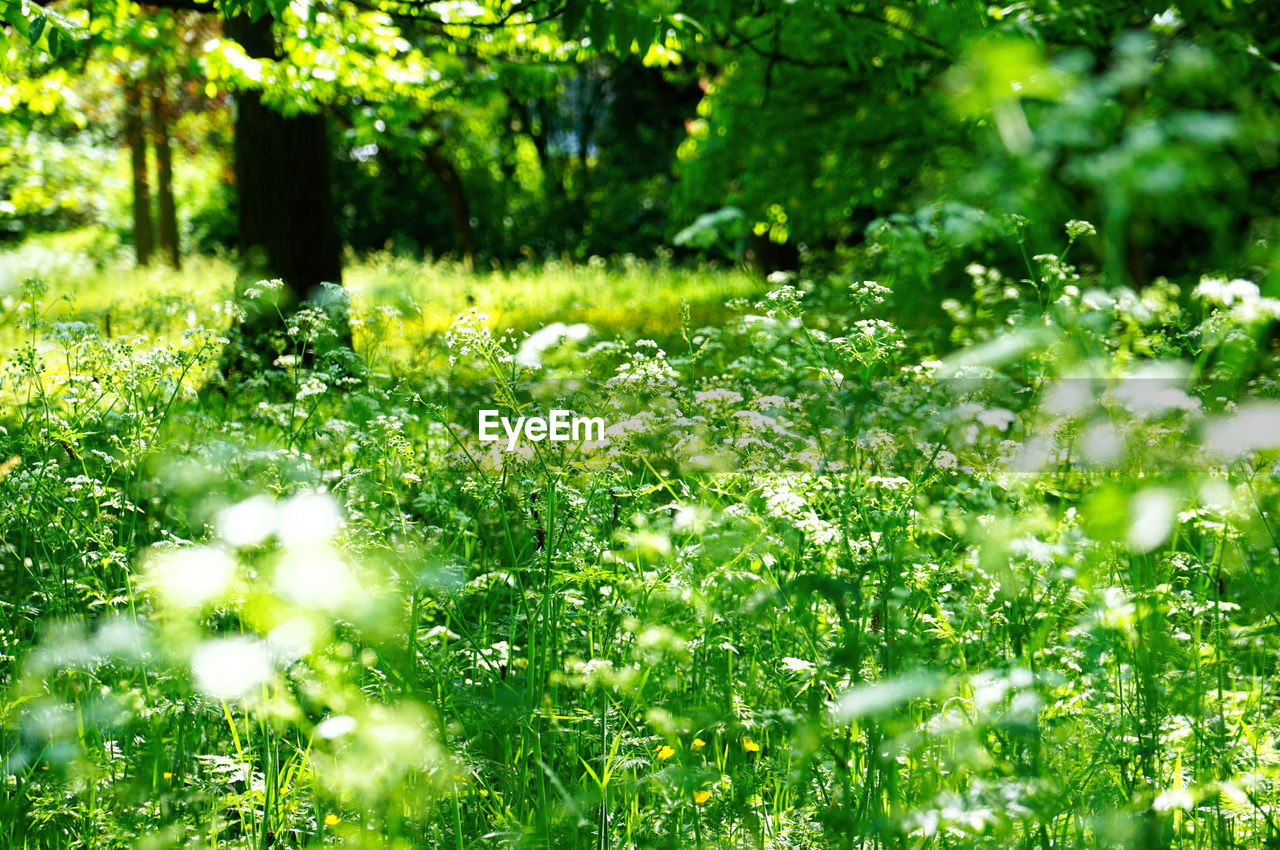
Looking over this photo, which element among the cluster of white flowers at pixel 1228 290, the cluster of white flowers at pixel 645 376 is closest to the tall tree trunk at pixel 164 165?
the cluster of white flowers at pixel 645 376

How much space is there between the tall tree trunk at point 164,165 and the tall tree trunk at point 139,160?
9.3 inches

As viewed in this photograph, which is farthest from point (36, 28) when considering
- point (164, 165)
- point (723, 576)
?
point (164, 165)

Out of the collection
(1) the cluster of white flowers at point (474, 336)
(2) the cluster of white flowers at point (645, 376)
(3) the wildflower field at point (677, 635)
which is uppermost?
(1) the cluster of white flowers at point (474, 336)

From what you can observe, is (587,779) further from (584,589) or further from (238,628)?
(238,628)

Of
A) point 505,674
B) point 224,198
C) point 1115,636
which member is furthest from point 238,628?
point 224,198

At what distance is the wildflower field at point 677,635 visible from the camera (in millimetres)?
1877

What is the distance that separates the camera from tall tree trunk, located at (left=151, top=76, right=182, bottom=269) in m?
16.8

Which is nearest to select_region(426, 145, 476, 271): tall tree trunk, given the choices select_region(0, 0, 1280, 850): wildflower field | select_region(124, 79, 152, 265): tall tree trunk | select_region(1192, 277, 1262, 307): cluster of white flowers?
select_region(124, 79, 152, 265): tall tree trunk

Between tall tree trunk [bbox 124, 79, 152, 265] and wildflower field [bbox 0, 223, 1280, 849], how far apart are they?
15435mm

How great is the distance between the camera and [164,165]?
62.8ft

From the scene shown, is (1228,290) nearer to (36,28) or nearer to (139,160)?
(36,28)

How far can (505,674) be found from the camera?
2.55 m

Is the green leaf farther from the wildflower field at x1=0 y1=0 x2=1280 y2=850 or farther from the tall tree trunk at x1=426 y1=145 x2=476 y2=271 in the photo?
the tall tree trunk at x1=426 y1=145 x2=476 y2=271

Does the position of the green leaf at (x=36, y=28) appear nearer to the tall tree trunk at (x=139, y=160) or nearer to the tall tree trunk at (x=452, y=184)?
the tall tree trunk at (x=139, y=160)
